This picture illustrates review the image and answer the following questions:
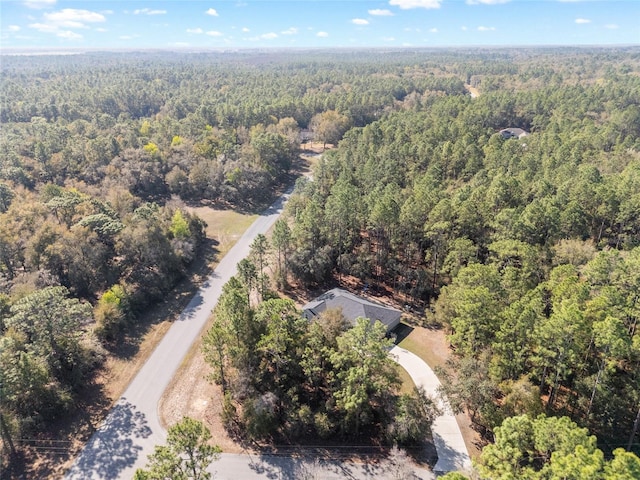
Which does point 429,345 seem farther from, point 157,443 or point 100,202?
point 100,202

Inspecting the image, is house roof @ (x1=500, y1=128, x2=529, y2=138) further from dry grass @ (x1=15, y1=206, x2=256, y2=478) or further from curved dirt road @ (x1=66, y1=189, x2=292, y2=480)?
curved dirt road @ (x1=66, y1=189, x2=292, y2=480)

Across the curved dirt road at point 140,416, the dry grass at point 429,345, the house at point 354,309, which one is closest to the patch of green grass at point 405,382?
the dry grass at point 429,345

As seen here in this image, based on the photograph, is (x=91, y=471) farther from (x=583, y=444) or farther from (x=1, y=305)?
(x=583, y=444)

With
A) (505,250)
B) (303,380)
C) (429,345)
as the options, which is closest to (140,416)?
(303,380)

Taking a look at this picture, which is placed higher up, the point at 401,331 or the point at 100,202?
the point at 100,202

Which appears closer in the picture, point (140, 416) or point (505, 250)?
point (140, 416)

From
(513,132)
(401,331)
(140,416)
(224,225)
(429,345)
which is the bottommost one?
(140,416)

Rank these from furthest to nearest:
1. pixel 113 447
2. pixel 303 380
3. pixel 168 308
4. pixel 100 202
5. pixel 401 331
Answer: pixel 100 202 → pixel 168 308 → pixel 401 331 → pixel 303 380 → pixel 113 447

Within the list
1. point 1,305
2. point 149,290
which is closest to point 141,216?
point 149,290

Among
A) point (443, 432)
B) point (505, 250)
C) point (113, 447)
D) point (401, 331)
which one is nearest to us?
point (113, 447)
